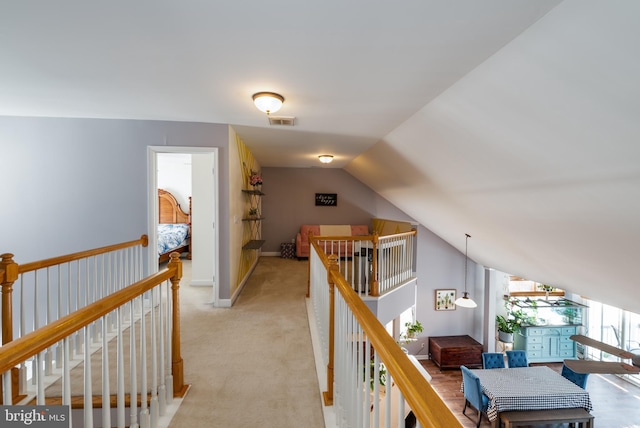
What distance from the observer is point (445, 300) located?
779 centimetres

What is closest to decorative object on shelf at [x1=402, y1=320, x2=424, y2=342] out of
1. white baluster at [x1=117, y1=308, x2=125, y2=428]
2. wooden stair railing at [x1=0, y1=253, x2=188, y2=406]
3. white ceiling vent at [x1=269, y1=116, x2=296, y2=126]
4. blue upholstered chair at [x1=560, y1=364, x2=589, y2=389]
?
blue upholstered chair at [x1=560, y1=364, x2=589, y2=389]

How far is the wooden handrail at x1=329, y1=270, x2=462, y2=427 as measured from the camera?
65 centimetres

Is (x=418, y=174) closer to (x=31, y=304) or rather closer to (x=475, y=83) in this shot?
(x=475, y=83)

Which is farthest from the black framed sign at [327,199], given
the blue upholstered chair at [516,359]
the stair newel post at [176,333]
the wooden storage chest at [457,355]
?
the stair newel post at [176,333]

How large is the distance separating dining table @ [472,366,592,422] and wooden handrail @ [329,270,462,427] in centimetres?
530

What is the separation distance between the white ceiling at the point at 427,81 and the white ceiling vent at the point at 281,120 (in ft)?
0.36

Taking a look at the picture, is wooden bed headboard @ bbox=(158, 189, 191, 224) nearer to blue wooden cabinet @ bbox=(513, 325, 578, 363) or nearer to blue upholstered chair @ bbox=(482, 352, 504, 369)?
blue upholstered chair @ bbox=(482, 352, 504, 369)

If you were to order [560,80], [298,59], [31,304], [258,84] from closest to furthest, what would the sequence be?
[560,80]
[298,59]
[258,84]
[31,304]

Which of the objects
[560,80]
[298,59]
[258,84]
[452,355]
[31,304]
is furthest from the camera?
[452,355]

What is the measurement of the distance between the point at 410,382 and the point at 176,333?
191 cm

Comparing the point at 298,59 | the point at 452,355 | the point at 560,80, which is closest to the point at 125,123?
the point at 298,59

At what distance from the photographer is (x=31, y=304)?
3467mm

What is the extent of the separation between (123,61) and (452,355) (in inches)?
335

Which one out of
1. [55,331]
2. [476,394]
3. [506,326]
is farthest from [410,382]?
[506,326]
